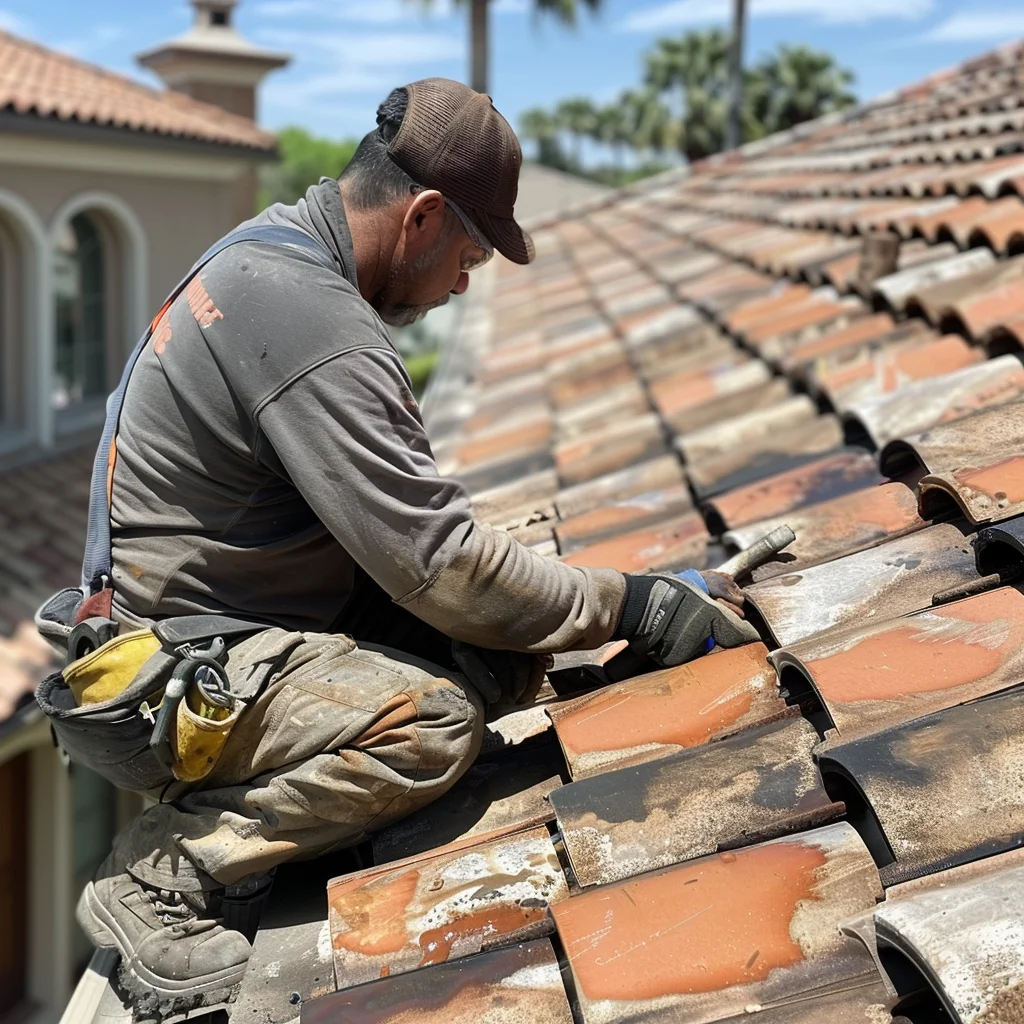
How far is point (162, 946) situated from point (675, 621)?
1078mm

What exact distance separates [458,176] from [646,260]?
5284 mm

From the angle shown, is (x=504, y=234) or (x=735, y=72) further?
(x=735, y=72)

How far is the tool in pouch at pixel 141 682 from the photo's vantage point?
6.42ft

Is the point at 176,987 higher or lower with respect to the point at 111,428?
lower

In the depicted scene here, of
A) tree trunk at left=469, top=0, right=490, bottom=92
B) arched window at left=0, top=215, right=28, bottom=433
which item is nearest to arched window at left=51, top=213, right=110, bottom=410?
arched window at left=0, top=215, right=28, bottom=433

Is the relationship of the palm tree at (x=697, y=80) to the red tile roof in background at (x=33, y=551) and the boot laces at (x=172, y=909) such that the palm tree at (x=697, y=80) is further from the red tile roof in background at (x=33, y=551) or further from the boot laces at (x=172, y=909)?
the boot laces at (x=172, y=909)

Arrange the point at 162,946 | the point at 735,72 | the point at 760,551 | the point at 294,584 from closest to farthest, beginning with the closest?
1. the point at 162,946
2. the point at 294,584
3. the point at 760,551
4. the point at 735,72

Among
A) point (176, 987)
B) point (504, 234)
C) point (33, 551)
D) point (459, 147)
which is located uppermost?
point (459, 147)

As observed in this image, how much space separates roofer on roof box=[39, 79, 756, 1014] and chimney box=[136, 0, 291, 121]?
2031 cm

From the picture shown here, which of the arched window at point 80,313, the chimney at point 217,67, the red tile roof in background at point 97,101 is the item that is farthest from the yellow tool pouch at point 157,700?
the chimney at point 217,67

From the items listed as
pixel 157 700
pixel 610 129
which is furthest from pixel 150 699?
pixel 610 129

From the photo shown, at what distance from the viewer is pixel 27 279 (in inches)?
431

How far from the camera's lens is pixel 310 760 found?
2018 millimetres

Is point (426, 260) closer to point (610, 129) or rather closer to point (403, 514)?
point (403, 514)
